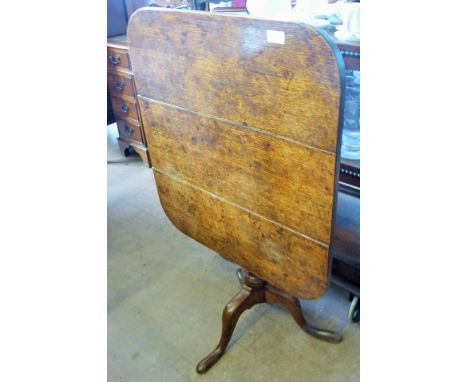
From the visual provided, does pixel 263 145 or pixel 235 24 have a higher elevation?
pixel 235 24

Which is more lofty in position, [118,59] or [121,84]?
[118,59]

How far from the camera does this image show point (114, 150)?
308 cm

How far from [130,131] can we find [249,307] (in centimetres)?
→ 166

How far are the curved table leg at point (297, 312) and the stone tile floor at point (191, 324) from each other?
0.03m

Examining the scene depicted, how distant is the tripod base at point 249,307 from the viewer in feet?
4.68

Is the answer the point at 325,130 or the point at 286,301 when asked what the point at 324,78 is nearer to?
the point at 325,130

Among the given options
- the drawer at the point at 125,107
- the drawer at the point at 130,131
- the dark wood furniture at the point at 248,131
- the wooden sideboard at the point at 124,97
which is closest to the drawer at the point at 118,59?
the wooden sideboard at the point at 124,97

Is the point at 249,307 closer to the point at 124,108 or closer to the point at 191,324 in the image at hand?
the point at 191,324

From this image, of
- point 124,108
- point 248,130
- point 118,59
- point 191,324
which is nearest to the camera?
point 248,130

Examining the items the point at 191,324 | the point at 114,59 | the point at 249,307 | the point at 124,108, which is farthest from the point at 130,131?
the point at 249,307

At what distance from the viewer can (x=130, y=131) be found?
272 cm

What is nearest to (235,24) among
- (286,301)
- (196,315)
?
A: (286,301)
